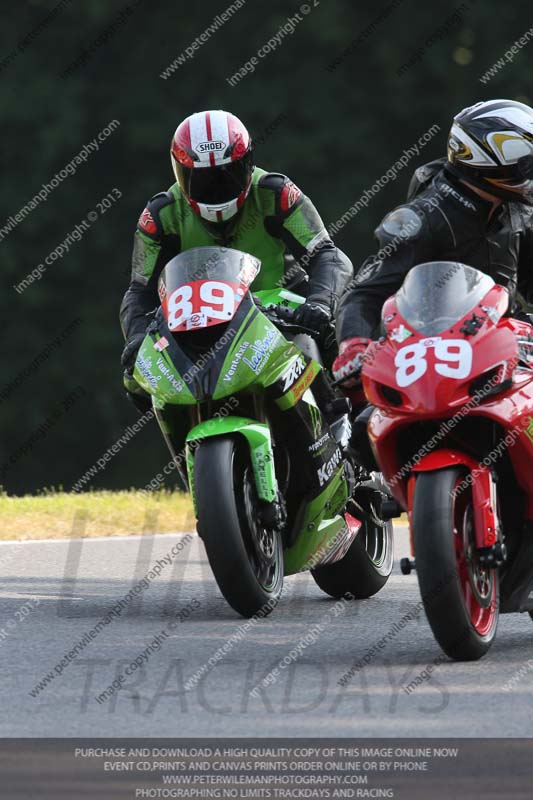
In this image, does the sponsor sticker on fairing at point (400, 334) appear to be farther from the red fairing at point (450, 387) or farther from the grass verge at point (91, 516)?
the grass verge at point (91, 516)

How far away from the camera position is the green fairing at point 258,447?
249 inches

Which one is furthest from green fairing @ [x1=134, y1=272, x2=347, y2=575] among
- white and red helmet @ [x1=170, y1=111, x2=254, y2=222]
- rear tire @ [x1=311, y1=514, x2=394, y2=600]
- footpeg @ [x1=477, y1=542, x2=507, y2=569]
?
footpeg @ [x1=477, y1=542, x2=507, y2=569]

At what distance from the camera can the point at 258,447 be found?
638cm

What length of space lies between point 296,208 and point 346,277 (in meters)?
0.40

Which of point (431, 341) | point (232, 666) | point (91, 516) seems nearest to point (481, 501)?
point (431, 341)

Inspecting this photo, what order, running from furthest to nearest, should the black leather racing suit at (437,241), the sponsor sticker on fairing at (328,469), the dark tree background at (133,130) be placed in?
1. the dark tree background at (133,130)
2. the sponsor sticker on fairing at (328,469)
3. the black leather racing suit at (437,241)

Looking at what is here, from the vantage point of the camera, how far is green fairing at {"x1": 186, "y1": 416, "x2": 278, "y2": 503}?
6332mm

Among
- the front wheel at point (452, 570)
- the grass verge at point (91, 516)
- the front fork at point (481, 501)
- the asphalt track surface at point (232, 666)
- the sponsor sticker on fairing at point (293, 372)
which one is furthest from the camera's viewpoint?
the grass verge at point (91, 516)

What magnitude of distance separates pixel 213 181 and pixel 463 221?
1424mm

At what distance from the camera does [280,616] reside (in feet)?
22.0

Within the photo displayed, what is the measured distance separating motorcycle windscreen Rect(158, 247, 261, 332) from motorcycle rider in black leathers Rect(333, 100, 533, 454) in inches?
24.7

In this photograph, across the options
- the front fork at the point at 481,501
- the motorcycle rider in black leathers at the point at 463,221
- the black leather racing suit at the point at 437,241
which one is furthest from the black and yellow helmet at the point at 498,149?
the front fork at the point at 481,501

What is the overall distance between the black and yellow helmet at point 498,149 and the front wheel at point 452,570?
1219 mm

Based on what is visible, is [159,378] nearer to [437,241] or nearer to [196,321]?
[196,321]
